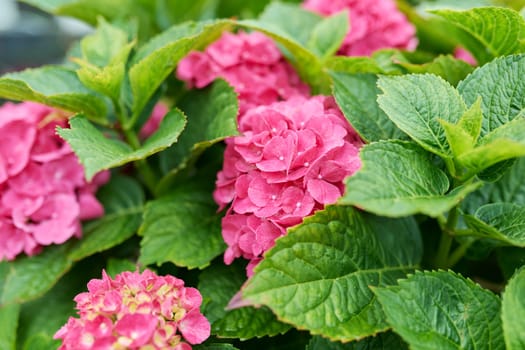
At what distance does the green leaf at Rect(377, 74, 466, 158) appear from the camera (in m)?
0.76

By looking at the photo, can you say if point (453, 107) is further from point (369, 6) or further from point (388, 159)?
point (369, 6)

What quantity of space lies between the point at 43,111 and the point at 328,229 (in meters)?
0.56

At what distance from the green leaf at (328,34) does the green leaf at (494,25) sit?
24 cm

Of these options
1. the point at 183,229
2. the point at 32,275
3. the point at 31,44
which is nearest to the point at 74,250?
the point at 32,275

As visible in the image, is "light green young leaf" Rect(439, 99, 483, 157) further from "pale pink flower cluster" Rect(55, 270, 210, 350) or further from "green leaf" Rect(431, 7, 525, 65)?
"pale pink flower cluster" Rect(55, 270, 210, 350)

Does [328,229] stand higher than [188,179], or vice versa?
[328,229]

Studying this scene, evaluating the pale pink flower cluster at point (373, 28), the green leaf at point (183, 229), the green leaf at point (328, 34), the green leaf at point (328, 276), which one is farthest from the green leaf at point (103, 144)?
the pale pink flower cluster at point (373, 28)

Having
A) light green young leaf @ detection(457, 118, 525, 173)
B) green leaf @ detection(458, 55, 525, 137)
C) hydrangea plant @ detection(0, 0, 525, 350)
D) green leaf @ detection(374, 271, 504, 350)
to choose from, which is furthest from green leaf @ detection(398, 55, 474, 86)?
green leaf @ detection(374, 271, 504, 350)

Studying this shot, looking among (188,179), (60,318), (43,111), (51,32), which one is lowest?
(51,32)

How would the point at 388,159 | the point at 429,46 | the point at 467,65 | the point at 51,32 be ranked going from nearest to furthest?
the point at 388,159 < the point at 467,65 < the point at 429,46 < the point at 51,32

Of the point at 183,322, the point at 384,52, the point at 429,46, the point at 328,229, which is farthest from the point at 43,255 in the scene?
the point at 429,46

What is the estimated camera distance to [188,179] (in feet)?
3.50

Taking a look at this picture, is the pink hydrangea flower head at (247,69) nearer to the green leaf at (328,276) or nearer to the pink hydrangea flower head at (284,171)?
the pink hydrangea flower head at (284,171)

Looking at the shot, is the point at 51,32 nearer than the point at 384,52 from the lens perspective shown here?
No
